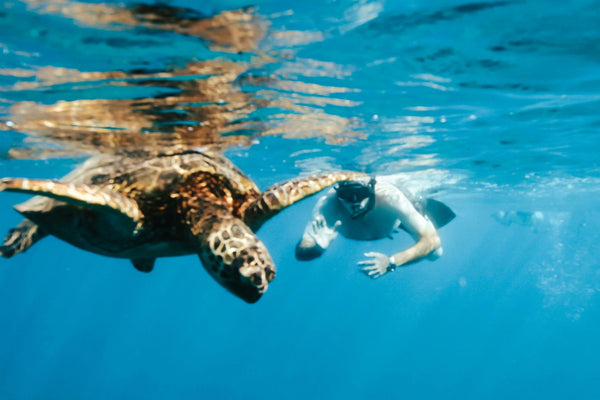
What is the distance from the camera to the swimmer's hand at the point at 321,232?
8.66 meters

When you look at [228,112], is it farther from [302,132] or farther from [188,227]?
[188,227]

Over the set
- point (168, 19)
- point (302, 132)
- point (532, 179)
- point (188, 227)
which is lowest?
point (532, 179)

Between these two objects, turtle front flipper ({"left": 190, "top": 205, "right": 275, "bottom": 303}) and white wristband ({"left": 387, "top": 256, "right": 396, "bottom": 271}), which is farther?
white wristband ({"left": 387, "top": 256, "right": 396, "bottom": 271})

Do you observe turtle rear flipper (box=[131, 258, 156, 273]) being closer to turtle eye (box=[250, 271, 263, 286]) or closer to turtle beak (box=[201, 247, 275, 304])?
turtle beak (box=[201, 247, 275, 304])

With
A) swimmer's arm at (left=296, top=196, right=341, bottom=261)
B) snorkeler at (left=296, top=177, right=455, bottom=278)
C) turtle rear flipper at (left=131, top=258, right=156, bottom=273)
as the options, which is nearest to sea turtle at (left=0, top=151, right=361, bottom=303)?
turtle rear flipper at (left=131, top=258, right=156, bottom=273)

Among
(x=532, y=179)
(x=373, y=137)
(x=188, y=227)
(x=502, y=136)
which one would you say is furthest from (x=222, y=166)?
(x=532, y=179)

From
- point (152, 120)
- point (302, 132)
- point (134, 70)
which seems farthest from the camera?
point (302, 132)

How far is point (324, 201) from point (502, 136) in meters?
6.62

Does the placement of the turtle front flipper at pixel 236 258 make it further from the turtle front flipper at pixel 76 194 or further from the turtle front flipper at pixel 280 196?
the turtle front flipper at pixel 76 194

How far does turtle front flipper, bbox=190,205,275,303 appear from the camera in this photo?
3424 mm

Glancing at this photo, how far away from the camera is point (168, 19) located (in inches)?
206

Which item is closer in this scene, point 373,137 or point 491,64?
point 491,64

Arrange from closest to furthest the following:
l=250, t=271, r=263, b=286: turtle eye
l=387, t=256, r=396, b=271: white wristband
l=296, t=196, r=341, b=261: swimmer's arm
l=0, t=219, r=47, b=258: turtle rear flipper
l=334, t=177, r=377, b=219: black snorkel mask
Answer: l=250, t=271, r=263, b=286: turtle eye
l=0, t=219, r=47, b=258: turtle rear flipper
l=387, t=256, r=396, b=271: white wristband
l=334, t=177, r=377, b=219: black snorkel mask
l=296, t=196, r=341, b=261: swimmer's arm

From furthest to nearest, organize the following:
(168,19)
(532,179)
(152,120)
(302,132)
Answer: (532,179) → (302,132) → (152,120) → (168,19)
